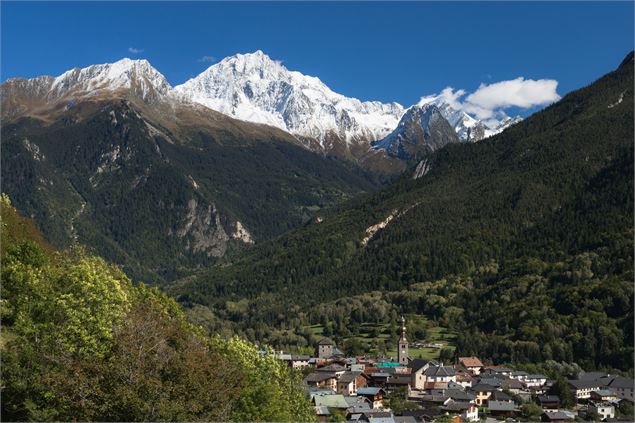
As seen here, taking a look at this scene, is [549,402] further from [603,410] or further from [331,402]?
[331,402]

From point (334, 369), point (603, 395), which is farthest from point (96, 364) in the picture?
point (603, 395)

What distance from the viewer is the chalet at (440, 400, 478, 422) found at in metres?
117

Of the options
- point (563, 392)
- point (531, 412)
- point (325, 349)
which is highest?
point (325, 349)

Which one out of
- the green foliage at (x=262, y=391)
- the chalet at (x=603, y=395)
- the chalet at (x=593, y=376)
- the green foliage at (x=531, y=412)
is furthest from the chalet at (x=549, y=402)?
the green foliage at (x=262, y=391)

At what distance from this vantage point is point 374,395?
124 m

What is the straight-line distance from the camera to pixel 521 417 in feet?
387

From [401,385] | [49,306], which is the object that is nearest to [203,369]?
[49,306]

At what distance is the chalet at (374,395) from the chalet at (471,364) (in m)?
31.9

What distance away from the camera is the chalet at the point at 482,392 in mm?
131750

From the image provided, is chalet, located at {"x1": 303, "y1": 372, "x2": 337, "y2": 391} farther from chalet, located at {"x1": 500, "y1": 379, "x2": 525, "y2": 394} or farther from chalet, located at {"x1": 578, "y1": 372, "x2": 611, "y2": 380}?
chalet, located at {"x1": 578, "y1": 372, "x2": 611, "y2": 380}

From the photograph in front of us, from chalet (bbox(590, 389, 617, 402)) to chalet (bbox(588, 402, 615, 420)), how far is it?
3.33 meters

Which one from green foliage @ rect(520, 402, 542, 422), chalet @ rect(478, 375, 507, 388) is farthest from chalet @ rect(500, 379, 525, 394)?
green foliage @ rect(520, 402, 542, 422)

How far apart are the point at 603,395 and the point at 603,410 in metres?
6.43

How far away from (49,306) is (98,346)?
4.89m
